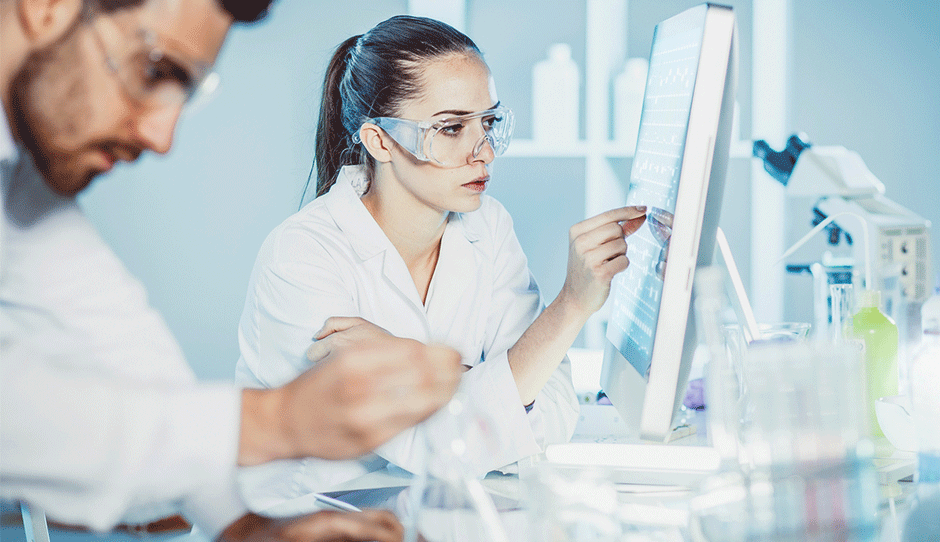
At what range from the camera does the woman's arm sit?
3.79 feet

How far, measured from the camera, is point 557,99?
2.46m

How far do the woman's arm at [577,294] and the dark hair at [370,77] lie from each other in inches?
20.0

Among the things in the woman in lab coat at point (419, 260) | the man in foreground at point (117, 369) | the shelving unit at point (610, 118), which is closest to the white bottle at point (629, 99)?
the shelving unit at point (610, 118)

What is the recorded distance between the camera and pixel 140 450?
61cm

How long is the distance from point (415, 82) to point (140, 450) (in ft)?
3.29

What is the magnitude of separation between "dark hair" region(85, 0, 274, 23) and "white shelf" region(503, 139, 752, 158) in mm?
1681

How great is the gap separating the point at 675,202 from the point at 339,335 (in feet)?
1.96

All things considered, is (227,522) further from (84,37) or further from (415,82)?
(415,82)

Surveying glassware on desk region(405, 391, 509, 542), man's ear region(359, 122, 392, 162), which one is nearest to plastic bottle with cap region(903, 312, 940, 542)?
glassware on desk region(405, 391, 509, 542)

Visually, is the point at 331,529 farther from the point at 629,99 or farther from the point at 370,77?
the point at 629,99

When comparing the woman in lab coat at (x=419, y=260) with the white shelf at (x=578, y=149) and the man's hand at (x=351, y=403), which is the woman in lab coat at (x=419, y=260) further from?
the white shelf at (x=578, y=149)

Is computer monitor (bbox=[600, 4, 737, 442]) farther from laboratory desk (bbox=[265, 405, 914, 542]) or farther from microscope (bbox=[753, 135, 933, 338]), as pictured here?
microscope (bbox=[753, 135, 933, 338])

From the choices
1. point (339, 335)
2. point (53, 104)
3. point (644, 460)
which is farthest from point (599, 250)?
point (53, 104)

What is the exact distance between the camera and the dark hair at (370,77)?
4.83 ft
